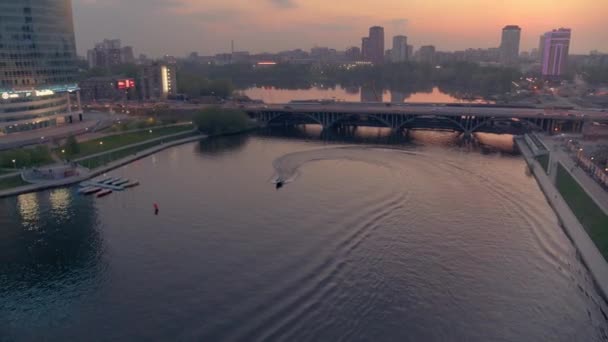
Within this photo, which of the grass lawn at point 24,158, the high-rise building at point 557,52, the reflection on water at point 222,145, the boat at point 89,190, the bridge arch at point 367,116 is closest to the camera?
the boat at point 89,190

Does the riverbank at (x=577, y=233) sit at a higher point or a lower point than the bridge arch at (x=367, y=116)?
lower

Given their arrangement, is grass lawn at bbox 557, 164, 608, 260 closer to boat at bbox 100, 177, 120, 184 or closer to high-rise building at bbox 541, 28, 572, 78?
boat at bbox 100, 177, 120, 184

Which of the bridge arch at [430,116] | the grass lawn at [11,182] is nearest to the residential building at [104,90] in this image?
the bridge arch at [430,116]

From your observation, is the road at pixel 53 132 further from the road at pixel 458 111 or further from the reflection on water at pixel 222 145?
the road at pixel 458 111

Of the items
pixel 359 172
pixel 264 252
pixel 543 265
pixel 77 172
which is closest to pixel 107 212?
pixel 77 172

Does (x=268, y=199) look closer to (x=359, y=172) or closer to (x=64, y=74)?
(x=359, y=172)

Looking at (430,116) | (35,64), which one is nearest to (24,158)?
(35,64)

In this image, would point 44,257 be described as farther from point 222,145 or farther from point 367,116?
point 367,116
